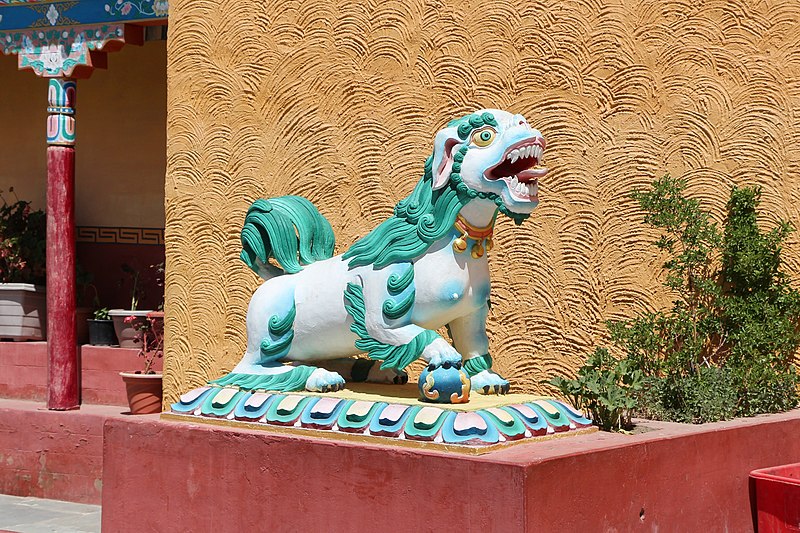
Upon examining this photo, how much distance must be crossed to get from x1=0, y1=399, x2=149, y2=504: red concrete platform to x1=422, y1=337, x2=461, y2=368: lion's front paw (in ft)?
13.8

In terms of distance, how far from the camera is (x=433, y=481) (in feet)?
15.0

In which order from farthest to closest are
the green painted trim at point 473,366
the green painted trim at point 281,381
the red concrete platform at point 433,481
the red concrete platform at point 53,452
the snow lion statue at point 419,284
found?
the red concrete platform at point 53,452, the green painted trim at point 281,381, the green painted trim at point 473,366, the snow lion statue at point 419,284, the red concrete platform at point 433,481

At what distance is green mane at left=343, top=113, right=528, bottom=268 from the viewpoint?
495 cm

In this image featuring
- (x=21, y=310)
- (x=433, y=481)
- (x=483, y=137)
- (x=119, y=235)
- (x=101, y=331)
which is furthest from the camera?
(x=119, y=235)

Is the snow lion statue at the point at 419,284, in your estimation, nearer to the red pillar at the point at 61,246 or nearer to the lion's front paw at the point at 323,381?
the lion's front paw at the point at 323,381

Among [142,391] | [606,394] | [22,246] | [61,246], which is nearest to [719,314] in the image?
[606,394]

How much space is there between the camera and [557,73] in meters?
6.79

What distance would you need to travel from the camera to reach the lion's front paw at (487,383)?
5148 mm

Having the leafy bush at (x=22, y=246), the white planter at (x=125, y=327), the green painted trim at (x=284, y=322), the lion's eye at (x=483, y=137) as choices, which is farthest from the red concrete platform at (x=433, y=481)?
the leafy bush at (x=22, y=246)

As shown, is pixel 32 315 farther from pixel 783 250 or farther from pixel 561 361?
pixel 783 250

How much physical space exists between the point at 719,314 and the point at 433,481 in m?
2.33

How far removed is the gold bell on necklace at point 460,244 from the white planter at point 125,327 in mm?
4716

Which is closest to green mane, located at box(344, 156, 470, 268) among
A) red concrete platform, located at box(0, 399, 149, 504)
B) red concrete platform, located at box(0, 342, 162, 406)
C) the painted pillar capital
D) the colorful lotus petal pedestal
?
the colorful lotus petal pedestal

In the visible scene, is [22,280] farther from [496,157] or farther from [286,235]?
[496,157]
